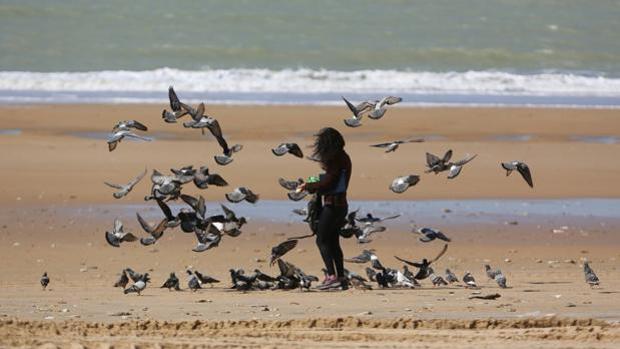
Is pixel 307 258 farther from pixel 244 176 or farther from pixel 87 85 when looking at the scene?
pixel 87 85

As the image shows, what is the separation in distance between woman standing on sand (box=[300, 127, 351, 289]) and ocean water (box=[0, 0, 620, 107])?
1695cm

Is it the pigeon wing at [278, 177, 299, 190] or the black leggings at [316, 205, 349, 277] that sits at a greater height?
the pigeon wing at [278, 177, 299, 190]

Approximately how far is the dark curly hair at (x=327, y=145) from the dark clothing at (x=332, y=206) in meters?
0.03

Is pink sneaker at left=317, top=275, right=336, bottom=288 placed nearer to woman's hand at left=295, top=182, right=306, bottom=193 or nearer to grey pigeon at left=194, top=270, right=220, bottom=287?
woman's hand at left=295, top=182, right=306, bottom=193

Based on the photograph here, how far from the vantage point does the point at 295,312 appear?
310 inches

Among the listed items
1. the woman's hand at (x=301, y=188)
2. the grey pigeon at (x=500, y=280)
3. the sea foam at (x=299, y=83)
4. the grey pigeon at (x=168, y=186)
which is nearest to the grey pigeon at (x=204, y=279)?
the grey pigeon at (x=168, y=186)

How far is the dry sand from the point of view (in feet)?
23.4

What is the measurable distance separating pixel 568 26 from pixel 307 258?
3390 centimetres

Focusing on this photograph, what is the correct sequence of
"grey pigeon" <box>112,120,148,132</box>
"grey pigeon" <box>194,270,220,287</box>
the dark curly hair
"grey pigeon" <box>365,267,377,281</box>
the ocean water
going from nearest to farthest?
the dark curly hair → "grey pigeon" <box>194,270,220,287</box> → "grey pigeon" <box>112,120,148,132</box> → "grey pigeon" <box>365,267,377,281</box> → the ocean water

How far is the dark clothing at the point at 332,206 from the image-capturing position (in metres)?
8.93

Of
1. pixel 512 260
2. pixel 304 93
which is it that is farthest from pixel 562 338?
pixel 304 93

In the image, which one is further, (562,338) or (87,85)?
(87,85)

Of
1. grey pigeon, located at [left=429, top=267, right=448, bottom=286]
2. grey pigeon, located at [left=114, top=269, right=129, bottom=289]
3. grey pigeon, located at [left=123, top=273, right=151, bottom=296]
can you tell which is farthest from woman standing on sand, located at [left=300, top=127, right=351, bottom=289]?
grey pigeon, located at [left=114, top=269, right=129, bottom=289]

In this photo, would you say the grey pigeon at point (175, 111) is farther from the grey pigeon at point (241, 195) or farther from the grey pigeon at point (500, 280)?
the grey pigeon at point (500, 280)
